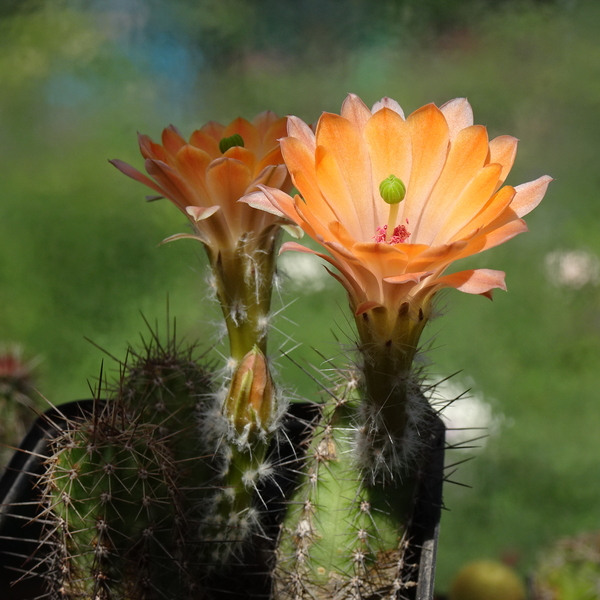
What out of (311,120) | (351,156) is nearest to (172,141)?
(351,156)

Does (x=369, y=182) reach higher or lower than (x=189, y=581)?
higher

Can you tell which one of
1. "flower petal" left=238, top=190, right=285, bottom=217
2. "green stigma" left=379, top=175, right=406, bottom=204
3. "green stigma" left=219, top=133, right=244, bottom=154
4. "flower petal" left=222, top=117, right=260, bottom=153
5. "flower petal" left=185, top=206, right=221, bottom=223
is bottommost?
"flower petal" left=238, top=190, right=285, bottom=217

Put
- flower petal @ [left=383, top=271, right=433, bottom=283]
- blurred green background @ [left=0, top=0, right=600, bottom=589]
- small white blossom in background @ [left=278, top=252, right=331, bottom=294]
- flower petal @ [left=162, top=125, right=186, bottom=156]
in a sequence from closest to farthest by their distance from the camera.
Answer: flower petal @ [left=383, top=271, right=433, bottom=283]
flower petal @ [left=162, top=125, right=186, bottom=156]
blurred green background @ [left=0, top=0, right=600, bottom=589]
small white blossom in background @ [left=278, top=252, right=331, bottom=294]

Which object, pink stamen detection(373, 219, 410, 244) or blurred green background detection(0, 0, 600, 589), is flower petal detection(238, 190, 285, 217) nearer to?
pink stamen detection(373, 219, 410, 244)

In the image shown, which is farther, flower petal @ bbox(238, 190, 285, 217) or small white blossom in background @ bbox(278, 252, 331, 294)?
small white blossom in background @ bbox(278, 252, 331, 294)

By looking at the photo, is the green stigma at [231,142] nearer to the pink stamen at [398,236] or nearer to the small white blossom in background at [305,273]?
the pink stamen at [398,236]

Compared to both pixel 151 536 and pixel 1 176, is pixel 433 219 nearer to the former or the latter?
pixel 151 536

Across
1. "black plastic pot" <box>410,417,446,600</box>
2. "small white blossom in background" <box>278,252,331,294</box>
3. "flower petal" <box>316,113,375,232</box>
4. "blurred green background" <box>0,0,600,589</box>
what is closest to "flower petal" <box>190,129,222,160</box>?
"flower petal" <box>316,113,375,232</box>

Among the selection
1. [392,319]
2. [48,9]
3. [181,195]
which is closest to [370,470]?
[392,319]

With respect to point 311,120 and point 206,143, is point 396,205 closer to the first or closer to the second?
point 206,143
